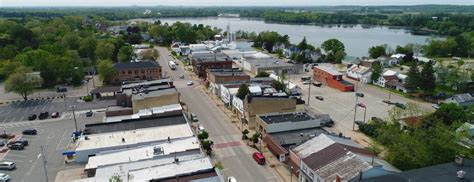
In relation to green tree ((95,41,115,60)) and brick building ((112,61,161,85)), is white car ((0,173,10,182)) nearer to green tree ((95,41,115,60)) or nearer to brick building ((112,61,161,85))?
brick building ((112,61,161,85))

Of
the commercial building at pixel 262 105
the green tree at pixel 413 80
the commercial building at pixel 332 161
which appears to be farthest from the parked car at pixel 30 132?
the green tree at pixel 413 80

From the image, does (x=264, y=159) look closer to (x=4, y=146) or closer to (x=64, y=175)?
(x=64, y=175)

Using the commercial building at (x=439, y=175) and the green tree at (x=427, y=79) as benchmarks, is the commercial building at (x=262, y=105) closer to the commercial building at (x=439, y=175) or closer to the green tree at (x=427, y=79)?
the commercial building at (x=439, y=175)

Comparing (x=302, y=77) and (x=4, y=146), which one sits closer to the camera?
(x=4, y=146)

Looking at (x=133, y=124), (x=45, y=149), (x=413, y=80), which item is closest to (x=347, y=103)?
(x=413, y=80)

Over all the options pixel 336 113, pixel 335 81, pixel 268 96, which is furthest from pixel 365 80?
pixel 268 96

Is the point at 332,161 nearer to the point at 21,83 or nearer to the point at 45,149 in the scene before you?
the point at 45,149
